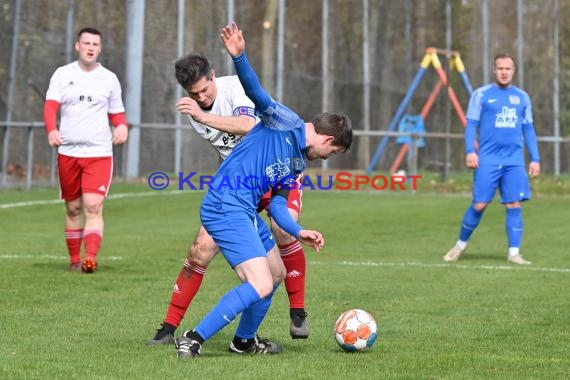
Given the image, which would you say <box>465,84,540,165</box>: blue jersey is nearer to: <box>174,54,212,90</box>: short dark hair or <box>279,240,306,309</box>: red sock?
<box>279,240,306,309</box>: red sock

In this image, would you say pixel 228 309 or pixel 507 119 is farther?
pixel 507 119

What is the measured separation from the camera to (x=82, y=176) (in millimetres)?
11102

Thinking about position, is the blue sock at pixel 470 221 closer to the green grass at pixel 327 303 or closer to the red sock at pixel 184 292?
the green grass at pixel 327 303

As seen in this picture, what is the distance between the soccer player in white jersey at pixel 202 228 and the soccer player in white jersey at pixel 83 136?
135 inches

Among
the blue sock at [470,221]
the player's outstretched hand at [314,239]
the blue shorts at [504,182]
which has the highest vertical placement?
the blue shorts at [504,182]

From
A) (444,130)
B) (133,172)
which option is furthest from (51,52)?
(444,130)

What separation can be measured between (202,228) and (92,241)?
12.5 ft

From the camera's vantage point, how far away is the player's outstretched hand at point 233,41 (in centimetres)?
649

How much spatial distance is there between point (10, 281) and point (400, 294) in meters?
3.21

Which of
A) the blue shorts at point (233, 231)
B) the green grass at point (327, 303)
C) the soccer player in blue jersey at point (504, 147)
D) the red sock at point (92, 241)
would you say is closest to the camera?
the green grass at point (327, 303)

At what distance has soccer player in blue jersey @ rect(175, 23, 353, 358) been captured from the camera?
6.44 m

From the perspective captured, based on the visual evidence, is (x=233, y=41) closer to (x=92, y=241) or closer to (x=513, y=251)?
(x=92, y=241)

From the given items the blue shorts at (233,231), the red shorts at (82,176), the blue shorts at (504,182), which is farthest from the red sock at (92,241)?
the blue shorts at (233,231)

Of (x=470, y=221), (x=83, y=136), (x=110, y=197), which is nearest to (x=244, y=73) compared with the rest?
(x=83, y=136)
